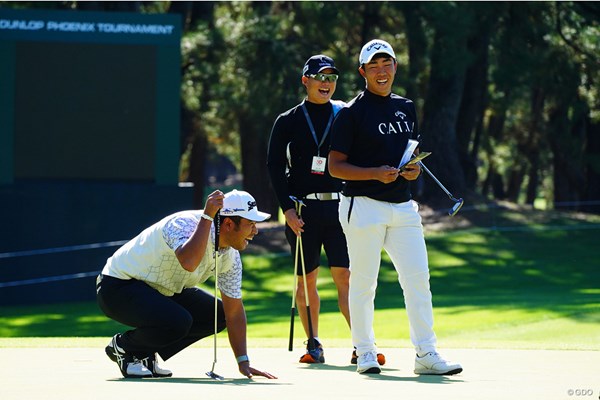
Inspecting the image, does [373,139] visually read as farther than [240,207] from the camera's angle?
Yes

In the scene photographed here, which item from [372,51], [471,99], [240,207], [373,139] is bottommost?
[240,207]

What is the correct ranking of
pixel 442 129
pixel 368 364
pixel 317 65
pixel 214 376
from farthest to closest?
1. pixel 442 129
2. pixel 317 65
3. pixel 368 364
4. pixel 214 376

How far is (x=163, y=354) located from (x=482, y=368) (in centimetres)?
191

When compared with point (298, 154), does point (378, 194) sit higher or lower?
lower

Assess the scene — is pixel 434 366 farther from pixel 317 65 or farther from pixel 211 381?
pixel 317 65

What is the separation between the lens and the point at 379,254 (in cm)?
737

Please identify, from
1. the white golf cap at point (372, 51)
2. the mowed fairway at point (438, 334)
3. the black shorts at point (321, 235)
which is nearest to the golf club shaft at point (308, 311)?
the black shorts at point (321, 235)

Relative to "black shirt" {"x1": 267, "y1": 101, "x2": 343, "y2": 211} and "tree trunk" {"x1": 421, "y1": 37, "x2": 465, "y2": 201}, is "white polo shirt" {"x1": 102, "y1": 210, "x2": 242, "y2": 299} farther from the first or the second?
"tree trunk" {"x1": 421, "y1": 37, "x2": 465, "y2": 201}

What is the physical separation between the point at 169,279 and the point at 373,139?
1.45 meters

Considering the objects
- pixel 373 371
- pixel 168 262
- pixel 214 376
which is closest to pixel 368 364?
pixel 373 371

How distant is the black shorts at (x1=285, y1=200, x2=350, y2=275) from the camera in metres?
8.55

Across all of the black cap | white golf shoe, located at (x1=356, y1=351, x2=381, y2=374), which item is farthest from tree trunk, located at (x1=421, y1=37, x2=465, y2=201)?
white golf shoe, located at (x1=356, y1=351, x2=381, y2=374)

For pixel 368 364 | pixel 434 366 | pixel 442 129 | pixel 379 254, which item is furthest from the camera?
pixel 442 129

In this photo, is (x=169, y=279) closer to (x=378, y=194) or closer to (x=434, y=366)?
(x=378, y=194)
